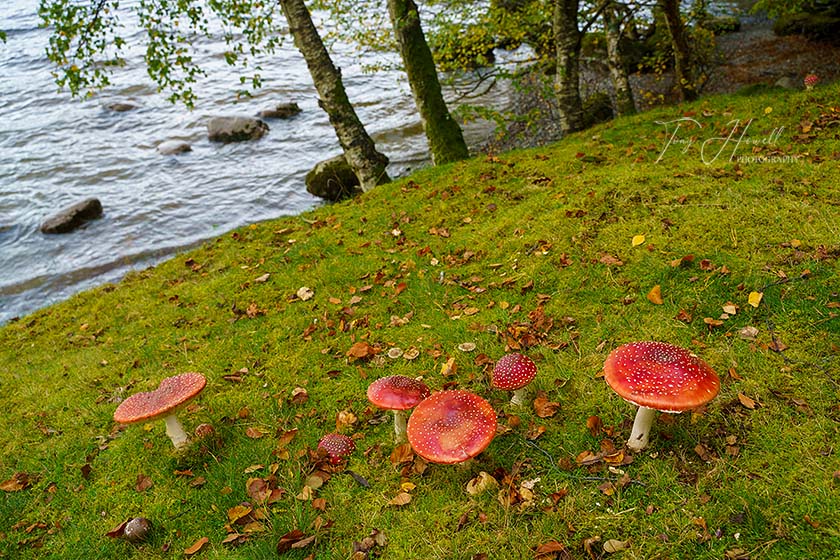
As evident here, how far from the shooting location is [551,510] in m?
3.27

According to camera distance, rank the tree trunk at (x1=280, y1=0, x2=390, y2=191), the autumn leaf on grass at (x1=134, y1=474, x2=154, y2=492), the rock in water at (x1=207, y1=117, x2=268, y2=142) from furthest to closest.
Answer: the rock in water at (x1=207, y1=117, x2=268, y2=142), the tree trunk at (x1=280, y1=0, x2=390, y2=191), the autumn leaf on grass at (x1=134, y1=474, x2=154, y2=492)

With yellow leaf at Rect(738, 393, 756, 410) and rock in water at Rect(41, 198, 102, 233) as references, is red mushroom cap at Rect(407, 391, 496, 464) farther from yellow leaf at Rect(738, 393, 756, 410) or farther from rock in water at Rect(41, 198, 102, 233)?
rock in water at Rect(41, 198, 102, 233)

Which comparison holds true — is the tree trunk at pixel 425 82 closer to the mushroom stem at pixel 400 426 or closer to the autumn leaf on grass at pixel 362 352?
the autumn leaf on grass at pixel 362 352

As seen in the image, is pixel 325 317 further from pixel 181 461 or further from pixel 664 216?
pixel 664 216

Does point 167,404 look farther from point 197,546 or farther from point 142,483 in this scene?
point 197,546

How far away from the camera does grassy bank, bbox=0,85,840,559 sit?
326 cm

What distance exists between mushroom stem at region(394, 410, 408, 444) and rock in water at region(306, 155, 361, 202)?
35.8 ft

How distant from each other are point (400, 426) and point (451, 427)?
2.20ft

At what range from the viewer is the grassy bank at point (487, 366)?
128 inches

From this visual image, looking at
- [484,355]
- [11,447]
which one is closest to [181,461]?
[11,447]

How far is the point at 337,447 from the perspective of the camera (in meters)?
3.92

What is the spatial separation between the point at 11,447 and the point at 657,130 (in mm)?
9079

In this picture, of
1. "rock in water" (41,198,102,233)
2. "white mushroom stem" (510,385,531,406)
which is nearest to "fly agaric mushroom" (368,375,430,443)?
"white mushroom stem" (510,385,531,406)

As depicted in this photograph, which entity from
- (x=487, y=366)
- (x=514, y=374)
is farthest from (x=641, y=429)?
(x=487, y=366)
